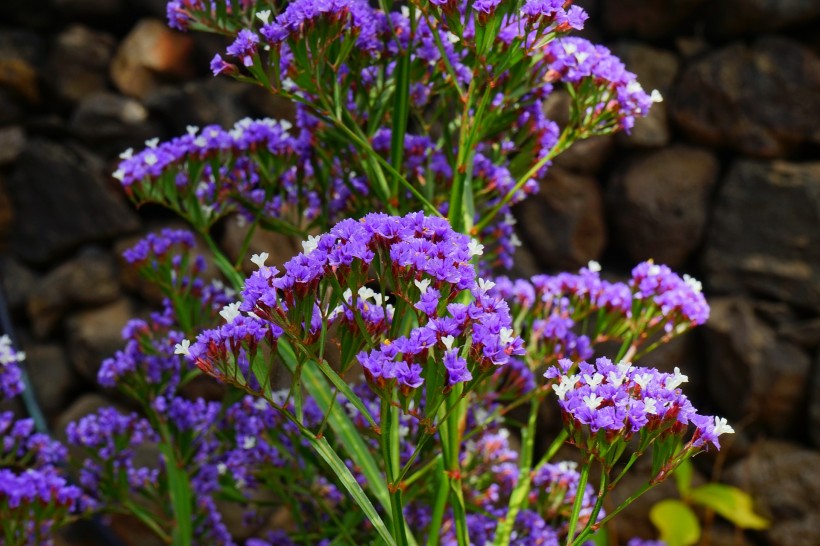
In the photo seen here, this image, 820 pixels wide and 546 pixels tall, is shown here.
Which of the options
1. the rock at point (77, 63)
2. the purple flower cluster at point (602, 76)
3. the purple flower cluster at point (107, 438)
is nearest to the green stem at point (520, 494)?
the purple flower cluster at point (602, 76)

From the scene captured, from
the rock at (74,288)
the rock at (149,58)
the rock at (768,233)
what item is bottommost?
the rock at (768,233)

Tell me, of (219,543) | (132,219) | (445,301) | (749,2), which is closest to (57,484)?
(219,543)

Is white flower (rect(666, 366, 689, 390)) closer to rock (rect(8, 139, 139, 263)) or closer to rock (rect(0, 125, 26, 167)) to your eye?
rock (rect(8, 139, 139, 263))

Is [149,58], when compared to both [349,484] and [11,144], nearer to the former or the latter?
[11,144]

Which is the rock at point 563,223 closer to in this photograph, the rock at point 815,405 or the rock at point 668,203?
the rock at point 668,203

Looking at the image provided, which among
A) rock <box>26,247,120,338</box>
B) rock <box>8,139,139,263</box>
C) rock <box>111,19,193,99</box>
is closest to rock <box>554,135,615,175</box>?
rock <box>111,19,193,99</box>

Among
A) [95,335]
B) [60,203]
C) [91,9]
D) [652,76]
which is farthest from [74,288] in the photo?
[652,76]

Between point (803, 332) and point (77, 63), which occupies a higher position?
point (77, 63)
